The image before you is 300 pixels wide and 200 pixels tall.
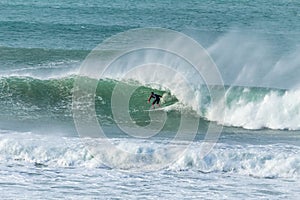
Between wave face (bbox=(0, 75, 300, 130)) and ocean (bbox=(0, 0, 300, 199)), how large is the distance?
4 cm

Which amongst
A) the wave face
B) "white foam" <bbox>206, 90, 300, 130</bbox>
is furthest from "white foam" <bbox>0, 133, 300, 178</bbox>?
the wave face

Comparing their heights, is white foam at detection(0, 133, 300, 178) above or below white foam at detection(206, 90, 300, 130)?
below

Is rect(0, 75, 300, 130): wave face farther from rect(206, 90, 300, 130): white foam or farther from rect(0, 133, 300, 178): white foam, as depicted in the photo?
rect(0, 133, 300, 178): white foam

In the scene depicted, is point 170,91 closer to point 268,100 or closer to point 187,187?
point 268,100

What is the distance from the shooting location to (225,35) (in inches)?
1341

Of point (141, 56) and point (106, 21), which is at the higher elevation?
point (106, 21)

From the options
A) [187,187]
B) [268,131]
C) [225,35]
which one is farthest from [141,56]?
[187,187]

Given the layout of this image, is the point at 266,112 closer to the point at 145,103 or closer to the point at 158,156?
the point at 145,103

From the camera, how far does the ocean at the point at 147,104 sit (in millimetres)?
15641

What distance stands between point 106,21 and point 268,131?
18375mm

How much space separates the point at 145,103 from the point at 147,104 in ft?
0.42

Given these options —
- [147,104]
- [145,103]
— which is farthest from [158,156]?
[145,103]

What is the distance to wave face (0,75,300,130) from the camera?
2128 centimetres

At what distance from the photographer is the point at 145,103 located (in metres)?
22.8
